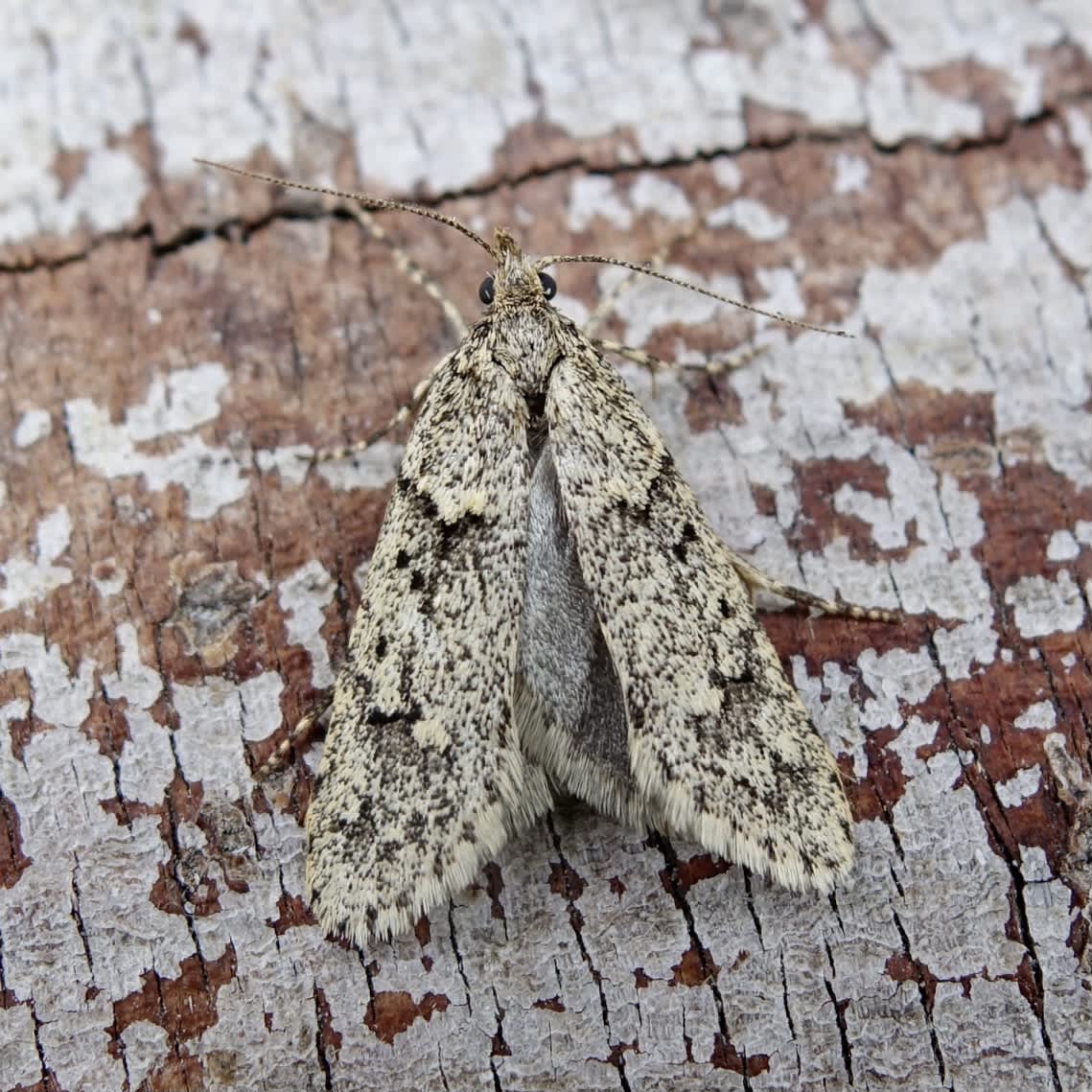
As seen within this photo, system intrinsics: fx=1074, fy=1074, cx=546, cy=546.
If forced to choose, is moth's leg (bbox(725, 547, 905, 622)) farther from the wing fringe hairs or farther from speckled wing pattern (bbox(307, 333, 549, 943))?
speckled wing pattern (bbox(307, 333, 549, 943))

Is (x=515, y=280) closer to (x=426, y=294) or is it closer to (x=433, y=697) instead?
(x=426, y=294)

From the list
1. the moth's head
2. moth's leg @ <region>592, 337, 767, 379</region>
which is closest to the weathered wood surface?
moth's leg @ <region>592, 337, 767, 379</region>

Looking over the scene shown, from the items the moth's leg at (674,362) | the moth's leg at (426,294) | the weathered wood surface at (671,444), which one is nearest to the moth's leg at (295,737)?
the weathered wood surface at (671,444)

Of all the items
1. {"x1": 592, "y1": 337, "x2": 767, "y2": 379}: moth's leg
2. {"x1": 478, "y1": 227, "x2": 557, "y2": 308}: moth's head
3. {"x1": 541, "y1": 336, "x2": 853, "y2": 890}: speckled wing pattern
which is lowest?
{"x1": 541, "y1": 336, "x2": 853, "y2": 890}: speckled wing pattern

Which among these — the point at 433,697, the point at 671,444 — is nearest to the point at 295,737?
the point at 433,697

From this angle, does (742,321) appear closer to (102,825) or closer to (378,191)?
(378,191)

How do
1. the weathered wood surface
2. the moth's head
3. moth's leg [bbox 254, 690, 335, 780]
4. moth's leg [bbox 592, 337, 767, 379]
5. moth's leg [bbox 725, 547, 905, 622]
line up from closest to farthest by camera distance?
1. the weathered wood surface
2. moth's leg [bbox 254, 690, 335, 780]
3. moth's leg [bbox 725, 547, 905, 622]
4. the moth's head
5. moth's leg [bbox 592, 337, 767, 379]

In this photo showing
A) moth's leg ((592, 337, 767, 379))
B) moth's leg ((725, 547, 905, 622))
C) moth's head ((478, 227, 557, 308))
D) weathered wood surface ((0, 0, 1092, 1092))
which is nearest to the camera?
weathered wood surface ((0, 0, 1092, 1092))
